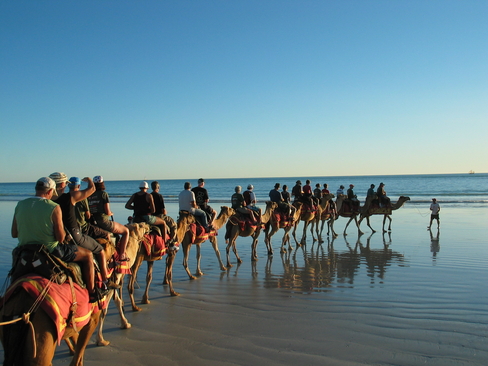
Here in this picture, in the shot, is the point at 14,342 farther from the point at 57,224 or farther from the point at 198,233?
the point at 198,233

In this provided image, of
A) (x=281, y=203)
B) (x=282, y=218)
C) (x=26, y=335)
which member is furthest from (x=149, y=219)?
(x=281, y=203)

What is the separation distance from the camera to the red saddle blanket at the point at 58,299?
4.09 meters

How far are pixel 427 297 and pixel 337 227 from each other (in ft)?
48.0

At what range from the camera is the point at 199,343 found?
626 cm

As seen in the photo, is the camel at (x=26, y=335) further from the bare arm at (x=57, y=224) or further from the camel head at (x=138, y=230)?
the camel head at (x=138, y=230)

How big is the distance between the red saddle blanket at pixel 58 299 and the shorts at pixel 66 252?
0.28m

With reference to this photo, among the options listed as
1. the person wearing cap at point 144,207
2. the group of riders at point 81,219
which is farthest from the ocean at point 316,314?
the person wearing cap at point 144,207

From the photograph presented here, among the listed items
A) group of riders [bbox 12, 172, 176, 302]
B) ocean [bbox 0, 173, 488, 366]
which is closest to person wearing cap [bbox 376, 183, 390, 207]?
ocean [bbox 0, 173, 488, 366]

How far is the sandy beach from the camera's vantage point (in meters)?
5.79

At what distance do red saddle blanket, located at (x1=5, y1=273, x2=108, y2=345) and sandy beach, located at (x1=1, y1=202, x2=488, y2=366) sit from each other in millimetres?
1445

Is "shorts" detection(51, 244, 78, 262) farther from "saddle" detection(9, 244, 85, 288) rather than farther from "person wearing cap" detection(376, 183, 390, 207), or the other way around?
"person wearing cap" detection(376, 183, 390, 207)

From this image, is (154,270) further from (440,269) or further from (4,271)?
(440,269)

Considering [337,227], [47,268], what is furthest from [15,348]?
[337,227]

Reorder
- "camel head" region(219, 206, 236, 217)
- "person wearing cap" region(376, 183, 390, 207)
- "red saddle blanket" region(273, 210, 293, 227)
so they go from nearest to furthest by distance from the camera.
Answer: "camel head" region(219, 206, 236, 217) < "red saddle blanket" region(273, 210, 293, 227) < "person wearing cap" region(376, 183, 390, 207)
